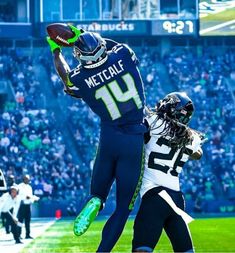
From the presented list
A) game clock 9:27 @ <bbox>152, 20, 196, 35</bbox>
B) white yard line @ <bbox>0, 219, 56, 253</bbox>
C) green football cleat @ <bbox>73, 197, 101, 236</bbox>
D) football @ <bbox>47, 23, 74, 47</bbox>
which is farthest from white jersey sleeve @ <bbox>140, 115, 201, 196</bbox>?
game clock 9:27 @ <bbox>152, 20, 196, 35</bbox>

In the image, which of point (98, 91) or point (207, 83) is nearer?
point (98, 91)

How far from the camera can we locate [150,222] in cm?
727

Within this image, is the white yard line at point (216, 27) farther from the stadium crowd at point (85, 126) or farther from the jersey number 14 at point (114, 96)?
the jersey number 14 at point (114, 96)

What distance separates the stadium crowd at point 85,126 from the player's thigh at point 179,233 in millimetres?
20931

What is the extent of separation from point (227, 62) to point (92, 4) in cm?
575

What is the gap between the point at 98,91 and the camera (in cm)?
742

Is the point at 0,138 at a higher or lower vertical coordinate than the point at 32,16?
lower

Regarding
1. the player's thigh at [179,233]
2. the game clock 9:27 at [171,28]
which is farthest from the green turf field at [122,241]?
the game clock 9:27 at [171,28]

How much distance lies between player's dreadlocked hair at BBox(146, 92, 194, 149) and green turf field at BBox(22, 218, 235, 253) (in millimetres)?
5889

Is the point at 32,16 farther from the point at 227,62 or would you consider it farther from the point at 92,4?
the point at 227,62

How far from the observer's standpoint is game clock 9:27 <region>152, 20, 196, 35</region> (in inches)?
1395

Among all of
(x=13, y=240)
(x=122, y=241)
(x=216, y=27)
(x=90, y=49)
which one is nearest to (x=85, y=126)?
(x=216, y=27)

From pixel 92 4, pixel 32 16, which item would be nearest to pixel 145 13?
pixel 92 4

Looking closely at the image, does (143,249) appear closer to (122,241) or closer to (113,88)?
(113,88)
